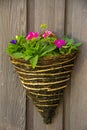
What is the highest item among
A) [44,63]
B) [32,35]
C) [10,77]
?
[32,35]

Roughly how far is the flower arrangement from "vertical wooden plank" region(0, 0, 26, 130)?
0.17 metres

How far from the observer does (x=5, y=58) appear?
202 cm

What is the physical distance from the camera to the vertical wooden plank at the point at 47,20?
184cm

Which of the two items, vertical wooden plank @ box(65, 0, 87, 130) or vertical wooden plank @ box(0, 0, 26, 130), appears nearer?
vertical wooden plank @ box(65, 0, 87, 130)

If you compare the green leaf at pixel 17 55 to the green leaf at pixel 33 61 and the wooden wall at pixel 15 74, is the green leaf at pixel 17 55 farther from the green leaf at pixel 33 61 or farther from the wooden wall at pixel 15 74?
the wooden wall at pixel 15 74

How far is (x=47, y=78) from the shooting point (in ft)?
5.68

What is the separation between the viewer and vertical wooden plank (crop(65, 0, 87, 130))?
180 centimetres

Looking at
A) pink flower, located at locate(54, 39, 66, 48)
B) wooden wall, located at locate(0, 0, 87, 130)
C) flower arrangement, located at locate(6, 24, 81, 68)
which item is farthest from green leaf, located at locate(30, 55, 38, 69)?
wooden wall, located at locate(0, 0, 87, 130)

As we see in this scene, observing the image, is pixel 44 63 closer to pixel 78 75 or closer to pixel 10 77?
pixel 78 75

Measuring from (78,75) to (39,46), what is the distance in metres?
0.27

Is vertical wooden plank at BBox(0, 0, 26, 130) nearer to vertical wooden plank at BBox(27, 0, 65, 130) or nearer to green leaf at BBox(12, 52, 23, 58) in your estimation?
vertical wooden plank at BBox(27, 0, 65, 130)

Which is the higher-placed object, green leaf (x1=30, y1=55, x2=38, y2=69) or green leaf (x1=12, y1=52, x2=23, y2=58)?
green leaf (x1=12, y1=52, x2=23, y2=58)

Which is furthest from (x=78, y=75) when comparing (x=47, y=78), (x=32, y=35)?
(x=32, y=35)

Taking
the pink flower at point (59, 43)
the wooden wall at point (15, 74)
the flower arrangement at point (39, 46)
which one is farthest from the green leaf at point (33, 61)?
the wooden wall at point (15, 74)
